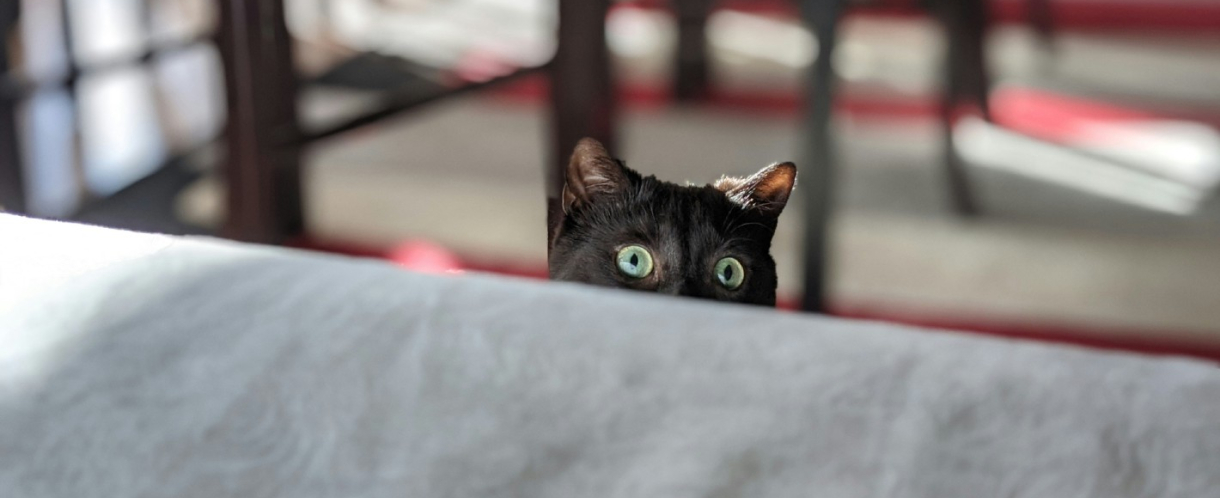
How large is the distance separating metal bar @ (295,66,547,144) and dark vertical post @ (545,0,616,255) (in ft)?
0.19

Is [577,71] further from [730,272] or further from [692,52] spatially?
[692,52]

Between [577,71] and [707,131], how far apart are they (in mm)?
1113

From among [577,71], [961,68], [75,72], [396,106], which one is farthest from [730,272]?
[961,68]

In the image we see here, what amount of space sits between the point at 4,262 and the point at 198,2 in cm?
168

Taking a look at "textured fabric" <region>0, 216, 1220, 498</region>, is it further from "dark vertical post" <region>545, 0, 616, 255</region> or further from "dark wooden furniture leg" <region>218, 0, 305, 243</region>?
"dark wooden furniture leg" <region>218, 0, 305, 243</region>

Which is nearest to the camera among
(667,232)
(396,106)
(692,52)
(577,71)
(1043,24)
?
(667,232)

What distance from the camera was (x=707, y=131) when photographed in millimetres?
2086

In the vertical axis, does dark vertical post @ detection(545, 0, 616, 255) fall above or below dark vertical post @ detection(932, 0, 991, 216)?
A: above

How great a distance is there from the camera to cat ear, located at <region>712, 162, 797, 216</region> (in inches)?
18.0

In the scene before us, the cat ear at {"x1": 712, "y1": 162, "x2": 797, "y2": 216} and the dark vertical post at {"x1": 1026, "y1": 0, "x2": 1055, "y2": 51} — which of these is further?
the dark vertical post at {"x1": 1026, "y1": 0, "x2": 1055, "y2": 51}

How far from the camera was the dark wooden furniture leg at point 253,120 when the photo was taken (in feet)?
3.70

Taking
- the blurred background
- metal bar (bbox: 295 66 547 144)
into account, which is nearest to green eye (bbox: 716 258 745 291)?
the blurred background

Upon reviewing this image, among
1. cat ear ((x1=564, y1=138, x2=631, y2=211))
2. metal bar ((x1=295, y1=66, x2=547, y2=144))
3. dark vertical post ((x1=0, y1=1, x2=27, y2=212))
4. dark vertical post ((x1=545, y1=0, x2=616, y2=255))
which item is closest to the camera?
cat ear ((x1=564, y1=138, x2=631, y2=211))

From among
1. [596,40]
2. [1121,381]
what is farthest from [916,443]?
[596,40]
